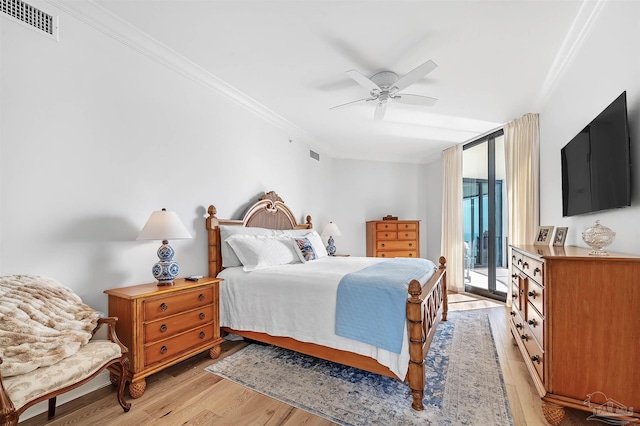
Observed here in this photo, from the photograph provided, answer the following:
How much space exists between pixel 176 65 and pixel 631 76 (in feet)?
11.5

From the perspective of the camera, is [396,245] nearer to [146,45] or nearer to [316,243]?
[316,243]

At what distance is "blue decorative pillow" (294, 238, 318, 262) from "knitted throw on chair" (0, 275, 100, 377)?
2165mm

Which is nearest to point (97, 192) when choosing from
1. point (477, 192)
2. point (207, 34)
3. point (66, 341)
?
point (66, 341)

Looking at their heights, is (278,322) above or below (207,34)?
below

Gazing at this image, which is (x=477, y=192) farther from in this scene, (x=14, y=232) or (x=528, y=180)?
(x=14, y=232)

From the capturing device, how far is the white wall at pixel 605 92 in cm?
177

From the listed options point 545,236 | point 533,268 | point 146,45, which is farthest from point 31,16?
point 545,236

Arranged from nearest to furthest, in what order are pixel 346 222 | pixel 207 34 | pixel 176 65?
pixel 207 34
pixel 176 65
pixel 346 222

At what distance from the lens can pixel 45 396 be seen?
1448 mm

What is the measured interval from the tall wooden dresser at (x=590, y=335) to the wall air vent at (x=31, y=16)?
352 centimetres

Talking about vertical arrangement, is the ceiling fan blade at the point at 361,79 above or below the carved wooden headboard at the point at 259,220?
above

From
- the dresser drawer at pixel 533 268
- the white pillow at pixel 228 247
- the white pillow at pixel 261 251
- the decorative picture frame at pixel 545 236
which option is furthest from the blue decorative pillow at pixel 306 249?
the decorative picture frame at pixel 545 236

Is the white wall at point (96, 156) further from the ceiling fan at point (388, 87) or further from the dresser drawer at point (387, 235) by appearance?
the dresser drawer at point (387, 235)

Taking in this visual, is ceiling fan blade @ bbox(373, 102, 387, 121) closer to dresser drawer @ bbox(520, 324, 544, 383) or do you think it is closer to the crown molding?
the crown molding
